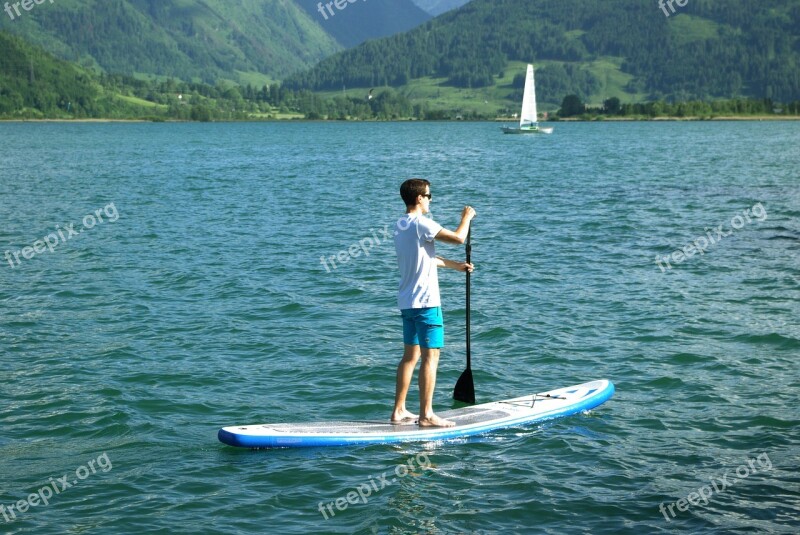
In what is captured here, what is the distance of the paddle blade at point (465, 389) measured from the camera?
15.8 m

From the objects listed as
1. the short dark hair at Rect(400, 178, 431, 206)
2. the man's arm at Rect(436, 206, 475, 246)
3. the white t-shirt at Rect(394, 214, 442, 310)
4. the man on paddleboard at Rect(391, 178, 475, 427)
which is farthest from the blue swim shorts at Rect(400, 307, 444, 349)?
the short dark hair at Rect(400, 178, 431, 206)

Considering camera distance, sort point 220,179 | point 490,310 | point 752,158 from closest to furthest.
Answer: point 490,310 → point 220,179 → point 752,158

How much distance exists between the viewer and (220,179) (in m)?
74.2

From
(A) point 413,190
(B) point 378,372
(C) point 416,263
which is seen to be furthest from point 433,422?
(B) point 378,372

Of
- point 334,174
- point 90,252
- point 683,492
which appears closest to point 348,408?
point 683,492

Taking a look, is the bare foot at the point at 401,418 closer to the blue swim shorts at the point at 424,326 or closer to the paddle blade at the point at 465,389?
the blue swim shorts at the point at 424,326

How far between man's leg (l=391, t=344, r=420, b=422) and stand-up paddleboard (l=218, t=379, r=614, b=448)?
0.63 ft

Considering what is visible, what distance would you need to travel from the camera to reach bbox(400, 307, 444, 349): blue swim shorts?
13148 millimetres

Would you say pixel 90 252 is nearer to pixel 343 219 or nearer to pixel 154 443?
pixel 343 219

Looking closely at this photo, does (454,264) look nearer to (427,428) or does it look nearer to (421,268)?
(421,268)

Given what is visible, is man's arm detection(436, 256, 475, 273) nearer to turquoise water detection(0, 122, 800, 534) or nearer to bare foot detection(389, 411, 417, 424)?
bare foot detection(389, 411, 417, 424)

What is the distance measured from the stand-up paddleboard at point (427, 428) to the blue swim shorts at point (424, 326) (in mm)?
1514

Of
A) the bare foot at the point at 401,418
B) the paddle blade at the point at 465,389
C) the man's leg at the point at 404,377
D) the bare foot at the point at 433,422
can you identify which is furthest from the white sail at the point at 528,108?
the bare foot at the point at 433,422

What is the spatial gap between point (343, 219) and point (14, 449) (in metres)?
32.5
